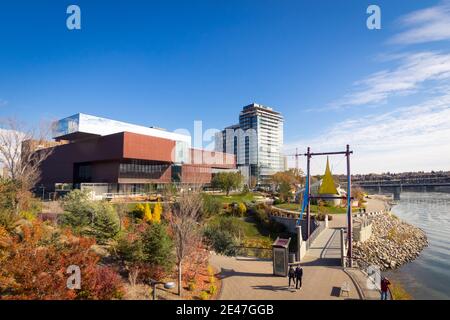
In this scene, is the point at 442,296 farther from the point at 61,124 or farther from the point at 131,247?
the point at 61,124

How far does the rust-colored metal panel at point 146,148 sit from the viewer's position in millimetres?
50250

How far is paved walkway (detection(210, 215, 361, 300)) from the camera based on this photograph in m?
13.7

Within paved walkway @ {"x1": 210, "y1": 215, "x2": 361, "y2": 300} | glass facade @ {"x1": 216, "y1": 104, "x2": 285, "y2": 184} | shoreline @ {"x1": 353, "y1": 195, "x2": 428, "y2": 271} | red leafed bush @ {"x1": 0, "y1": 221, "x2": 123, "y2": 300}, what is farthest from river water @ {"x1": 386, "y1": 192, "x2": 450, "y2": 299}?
glass facade @ {"x1": 216, "y1": 104, "x2": 285, "y2": 184}

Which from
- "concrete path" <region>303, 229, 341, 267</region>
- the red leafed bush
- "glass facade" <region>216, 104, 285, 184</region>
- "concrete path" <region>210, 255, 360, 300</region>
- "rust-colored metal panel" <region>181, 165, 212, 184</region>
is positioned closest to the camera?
the red leafed bush

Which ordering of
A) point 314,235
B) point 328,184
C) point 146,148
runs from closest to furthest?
point 328,184, point 314,235, point 146,148

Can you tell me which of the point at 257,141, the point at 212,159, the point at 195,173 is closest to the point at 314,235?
the point at 195,173

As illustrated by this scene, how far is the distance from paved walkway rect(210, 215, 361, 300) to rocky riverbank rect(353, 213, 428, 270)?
318 centimetres

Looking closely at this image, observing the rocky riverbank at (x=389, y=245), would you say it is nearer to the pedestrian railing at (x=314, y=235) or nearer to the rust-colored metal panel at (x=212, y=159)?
the pedestrian railing at (x=314, y=235)

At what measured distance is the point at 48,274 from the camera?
10477 mm

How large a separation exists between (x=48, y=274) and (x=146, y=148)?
146ft

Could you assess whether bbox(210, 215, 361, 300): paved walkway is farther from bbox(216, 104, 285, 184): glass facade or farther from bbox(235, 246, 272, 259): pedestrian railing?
bbox(216, 104, 285, 184): glass facade

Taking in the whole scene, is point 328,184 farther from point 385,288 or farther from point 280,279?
point 385,288

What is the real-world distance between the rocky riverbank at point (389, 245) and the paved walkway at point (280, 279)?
125 inches

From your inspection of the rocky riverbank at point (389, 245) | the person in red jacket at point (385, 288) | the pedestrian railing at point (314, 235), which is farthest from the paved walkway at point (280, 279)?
the rocky riverbank at point (389, 245)
